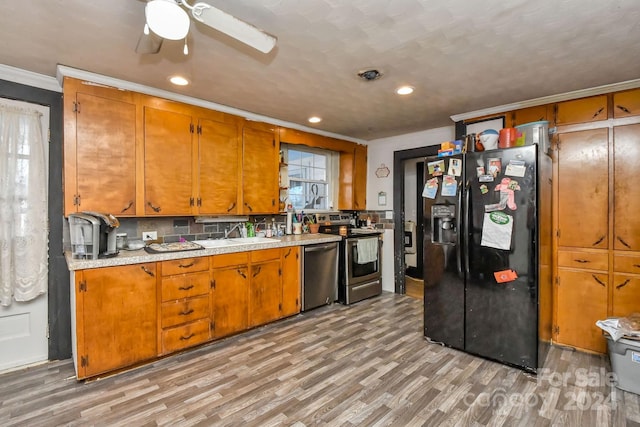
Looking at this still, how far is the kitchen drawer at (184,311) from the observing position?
2.58 meters

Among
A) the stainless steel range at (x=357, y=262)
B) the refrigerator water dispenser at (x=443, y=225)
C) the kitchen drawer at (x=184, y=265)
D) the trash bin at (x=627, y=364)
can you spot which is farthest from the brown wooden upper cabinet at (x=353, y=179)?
the trash bin at (x=627, y=364)

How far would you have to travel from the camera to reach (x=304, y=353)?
2719mm

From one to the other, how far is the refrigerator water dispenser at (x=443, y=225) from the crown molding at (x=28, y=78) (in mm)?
3376

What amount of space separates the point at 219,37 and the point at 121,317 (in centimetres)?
213

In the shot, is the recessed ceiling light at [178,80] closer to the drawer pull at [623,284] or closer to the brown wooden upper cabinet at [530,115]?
the brown wooden upper cabinet at [530,115]

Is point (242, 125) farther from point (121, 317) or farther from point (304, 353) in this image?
point (304, 353)

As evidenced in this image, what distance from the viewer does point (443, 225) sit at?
2.76 meters

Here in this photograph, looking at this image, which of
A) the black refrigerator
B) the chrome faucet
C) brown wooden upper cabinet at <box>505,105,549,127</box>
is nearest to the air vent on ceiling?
the black refrigerator

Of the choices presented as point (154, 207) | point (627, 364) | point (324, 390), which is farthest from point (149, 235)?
point (627, 364)

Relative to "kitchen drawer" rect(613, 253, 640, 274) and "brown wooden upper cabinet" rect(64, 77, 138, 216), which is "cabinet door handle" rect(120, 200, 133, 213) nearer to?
"brown wooden upper cabinet" rect(64, 77, 138, 216)

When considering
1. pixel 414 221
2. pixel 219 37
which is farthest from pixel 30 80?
pixel 414 221

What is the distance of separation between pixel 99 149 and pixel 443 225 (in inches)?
116

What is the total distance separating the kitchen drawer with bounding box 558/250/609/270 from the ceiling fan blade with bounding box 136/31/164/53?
3.58 m

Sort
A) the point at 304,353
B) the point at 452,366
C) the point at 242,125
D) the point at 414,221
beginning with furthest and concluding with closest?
the point at 414,221 → the point at 242,125 → the point at 304,353 → the point at 452,366
